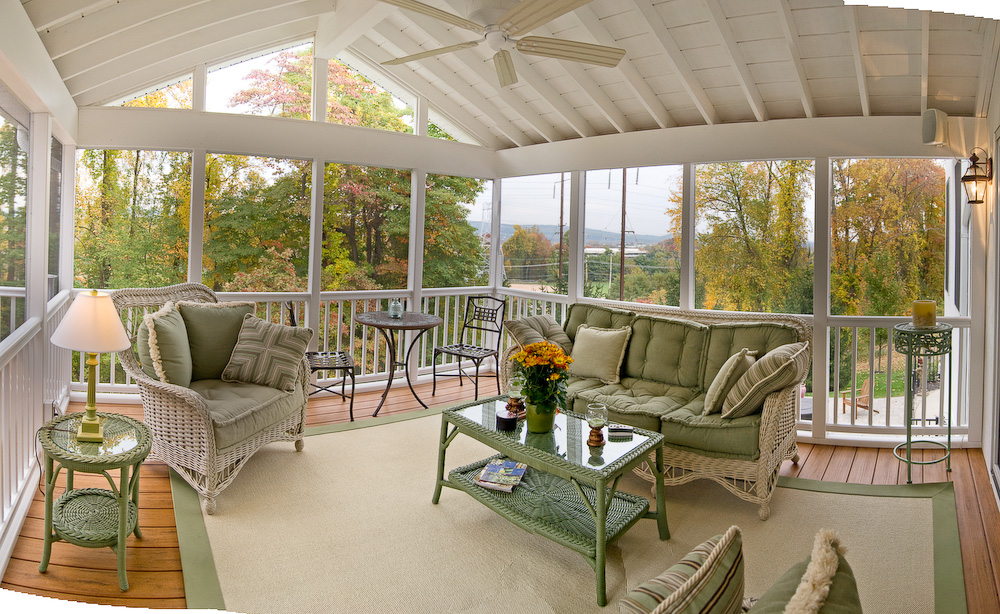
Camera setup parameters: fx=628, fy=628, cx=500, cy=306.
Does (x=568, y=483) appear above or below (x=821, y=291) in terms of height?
below

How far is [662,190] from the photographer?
17.9 ft

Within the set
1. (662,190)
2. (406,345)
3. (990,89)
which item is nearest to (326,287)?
(406,345)

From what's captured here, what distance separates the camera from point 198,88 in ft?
16.8

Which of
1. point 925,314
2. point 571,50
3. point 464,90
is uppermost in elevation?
point 464,90

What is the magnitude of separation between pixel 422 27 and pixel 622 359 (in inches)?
118

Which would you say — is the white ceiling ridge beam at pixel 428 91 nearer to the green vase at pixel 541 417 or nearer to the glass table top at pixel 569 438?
the glass table top at pixel 569 438

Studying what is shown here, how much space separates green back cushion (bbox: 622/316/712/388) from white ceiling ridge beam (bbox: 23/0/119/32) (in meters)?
3.90

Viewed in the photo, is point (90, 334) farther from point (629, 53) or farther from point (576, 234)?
point (576, 234)

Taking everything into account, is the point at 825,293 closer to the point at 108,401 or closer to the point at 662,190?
the point at 662,190

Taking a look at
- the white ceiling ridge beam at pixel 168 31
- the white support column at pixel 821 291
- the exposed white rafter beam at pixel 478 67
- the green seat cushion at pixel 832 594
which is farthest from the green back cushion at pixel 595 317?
the green seat cushion at pixel 832 594

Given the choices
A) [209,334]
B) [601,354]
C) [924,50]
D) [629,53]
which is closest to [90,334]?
[209,334]

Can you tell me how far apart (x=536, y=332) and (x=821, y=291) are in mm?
2130

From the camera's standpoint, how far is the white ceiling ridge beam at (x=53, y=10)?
3.23 m

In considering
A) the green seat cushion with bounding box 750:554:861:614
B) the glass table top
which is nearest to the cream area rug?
the glass table top
